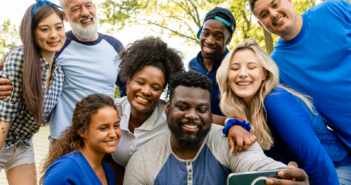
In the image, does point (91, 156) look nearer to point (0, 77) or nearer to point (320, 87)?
point (0, 77)

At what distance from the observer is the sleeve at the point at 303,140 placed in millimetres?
2709

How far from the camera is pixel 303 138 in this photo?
2.73 meters

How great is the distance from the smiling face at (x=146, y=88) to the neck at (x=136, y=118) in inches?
3.4

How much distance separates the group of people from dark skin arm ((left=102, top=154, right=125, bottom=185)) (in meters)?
0.02

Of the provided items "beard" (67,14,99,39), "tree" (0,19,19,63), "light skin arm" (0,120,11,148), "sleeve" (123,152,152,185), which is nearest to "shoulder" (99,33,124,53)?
"beard" (67,14,99,39)

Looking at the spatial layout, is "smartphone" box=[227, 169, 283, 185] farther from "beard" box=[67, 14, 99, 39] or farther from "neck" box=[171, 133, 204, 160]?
"beard" box=[67, 14, 99, 39]

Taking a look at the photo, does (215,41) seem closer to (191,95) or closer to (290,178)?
(191,95)

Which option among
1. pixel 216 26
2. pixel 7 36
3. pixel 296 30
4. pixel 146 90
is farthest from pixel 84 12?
pixel 7 36

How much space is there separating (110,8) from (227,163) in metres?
10.7

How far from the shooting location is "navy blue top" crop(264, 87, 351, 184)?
107 inches

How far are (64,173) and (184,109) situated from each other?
131 cm

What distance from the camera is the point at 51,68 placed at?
Result: 3.70 metres

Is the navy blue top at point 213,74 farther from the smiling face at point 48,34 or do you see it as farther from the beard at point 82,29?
the smiling face at point 48,34

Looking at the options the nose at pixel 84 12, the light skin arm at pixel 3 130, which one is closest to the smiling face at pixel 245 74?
the nose at pixel 84 12
